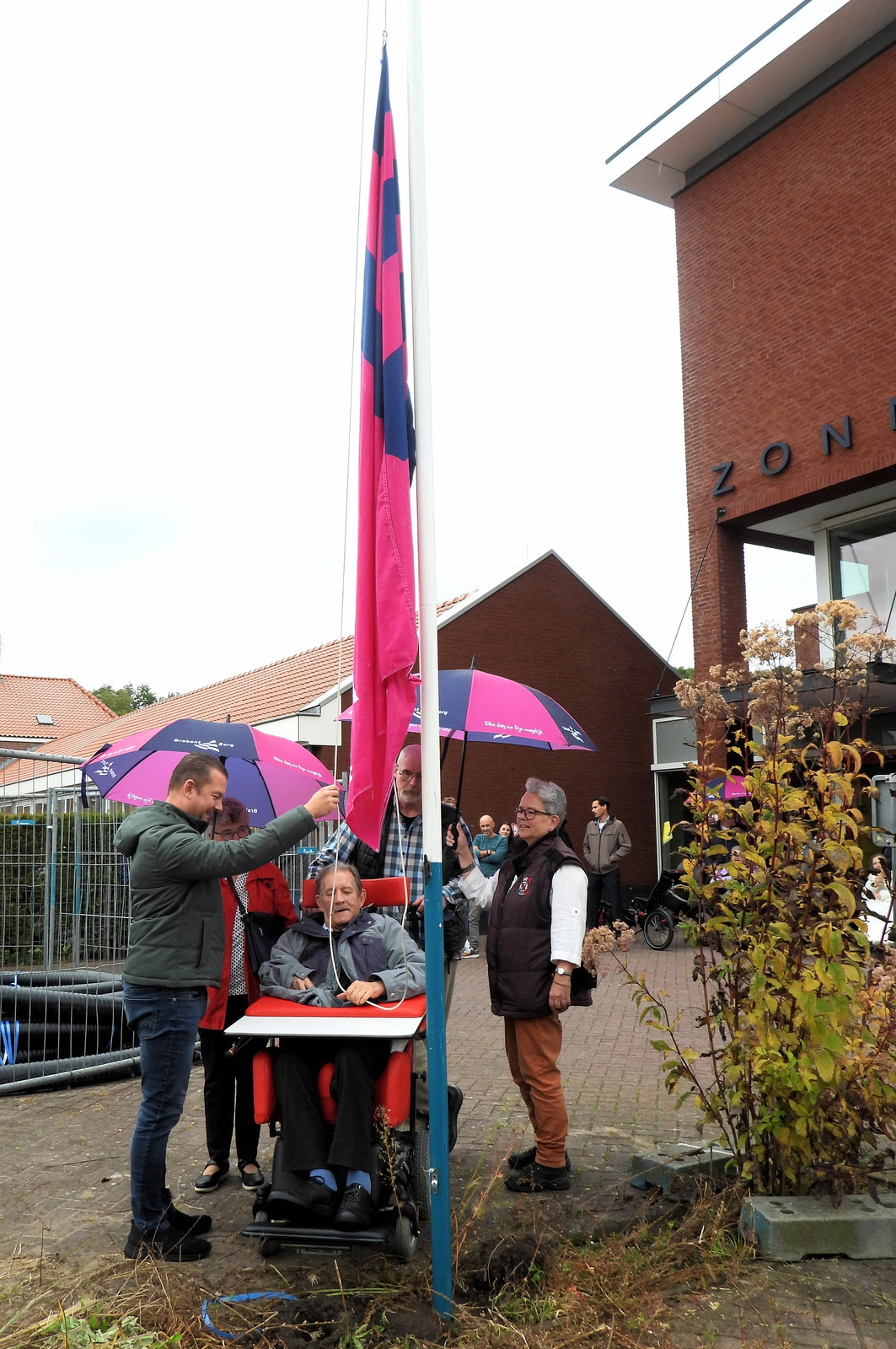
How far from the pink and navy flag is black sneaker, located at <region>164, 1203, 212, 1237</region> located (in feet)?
6.00

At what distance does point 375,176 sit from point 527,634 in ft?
60.0

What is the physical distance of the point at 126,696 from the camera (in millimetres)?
81375

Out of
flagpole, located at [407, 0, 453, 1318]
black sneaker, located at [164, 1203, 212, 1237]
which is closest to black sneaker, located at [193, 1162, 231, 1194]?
black sneaker, located at [164, 1203, 212, 1237]

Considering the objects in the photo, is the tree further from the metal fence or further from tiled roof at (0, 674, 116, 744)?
the metal fence

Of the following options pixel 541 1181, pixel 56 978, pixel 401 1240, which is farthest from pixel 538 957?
pixel 56 978

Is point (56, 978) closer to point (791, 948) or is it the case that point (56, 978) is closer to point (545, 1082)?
point (545, 1082)

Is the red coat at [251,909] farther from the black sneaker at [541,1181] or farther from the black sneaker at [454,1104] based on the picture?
the black sneaker at [541,1181]

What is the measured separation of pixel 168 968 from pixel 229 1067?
121 cm

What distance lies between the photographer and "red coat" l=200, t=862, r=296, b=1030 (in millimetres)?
5094

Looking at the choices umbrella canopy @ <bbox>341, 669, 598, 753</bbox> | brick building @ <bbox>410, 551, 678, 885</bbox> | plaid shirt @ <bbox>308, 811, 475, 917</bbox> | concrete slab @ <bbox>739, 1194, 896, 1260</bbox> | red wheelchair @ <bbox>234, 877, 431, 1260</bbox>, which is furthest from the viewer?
brick building @ <bbox>410, 551, 678, 885</bbox>

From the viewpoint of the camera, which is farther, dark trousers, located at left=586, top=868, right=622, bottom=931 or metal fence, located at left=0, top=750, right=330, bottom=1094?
dark trousers, located at left=586, top=868, right=622, bottom=931

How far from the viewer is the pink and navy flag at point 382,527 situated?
150 inches

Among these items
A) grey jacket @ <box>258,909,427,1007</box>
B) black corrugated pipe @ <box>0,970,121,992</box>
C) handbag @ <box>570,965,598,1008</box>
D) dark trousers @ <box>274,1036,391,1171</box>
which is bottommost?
black corrugated pipe @ <box>0,970,121,992</box>

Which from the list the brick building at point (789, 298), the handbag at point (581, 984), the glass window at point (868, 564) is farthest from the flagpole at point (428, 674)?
the glass window at point (868, 564)
